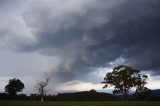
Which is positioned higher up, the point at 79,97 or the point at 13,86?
the point at 13,86

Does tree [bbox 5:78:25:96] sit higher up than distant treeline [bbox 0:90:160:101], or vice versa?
tree [bbox 5:78:25:96]

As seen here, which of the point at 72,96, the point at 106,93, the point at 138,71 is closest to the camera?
the point at 72,96

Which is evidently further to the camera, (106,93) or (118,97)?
(106,93)

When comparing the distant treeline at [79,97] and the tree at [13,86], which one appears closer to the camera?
the distant treeline at [79,97]

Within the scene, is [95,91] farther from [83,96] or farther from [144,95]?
[144,95]

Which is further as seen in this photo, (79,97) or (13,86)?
(13,86)

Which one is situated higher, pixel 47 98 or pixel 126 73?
pixel 126 73

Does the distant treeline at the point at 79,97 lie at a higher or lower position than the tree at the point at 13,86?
lower

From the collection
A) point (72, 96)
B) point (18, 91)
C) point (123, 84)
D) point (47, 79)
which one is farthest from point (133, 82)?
point (18, 91)

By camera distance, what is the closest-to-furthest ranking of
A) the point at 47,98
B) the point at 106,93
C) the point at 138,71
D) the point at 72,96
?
the point at 47,98
the point at 72,96
the point at 138,71
the point at 106,93

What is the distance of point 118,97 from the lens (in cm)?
11169

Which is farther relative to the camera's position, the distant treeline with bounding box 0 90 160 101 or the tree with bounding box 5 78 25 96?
the tree with bounding box 5 78 25 96

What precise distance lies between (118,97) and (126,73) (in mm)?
10108

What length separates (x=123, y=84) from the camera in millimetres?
109938
